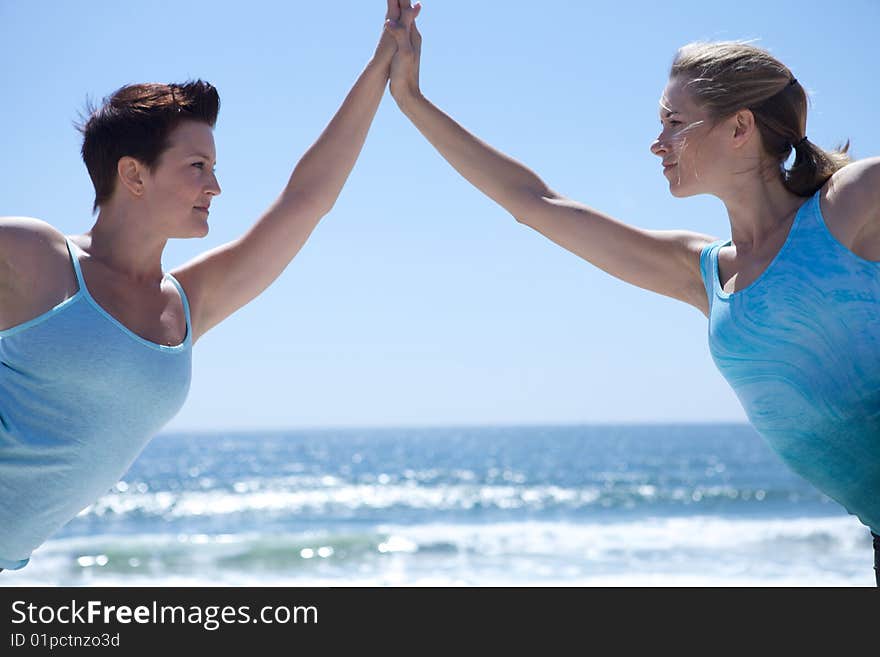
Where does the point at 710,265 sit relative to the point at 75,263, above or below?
below

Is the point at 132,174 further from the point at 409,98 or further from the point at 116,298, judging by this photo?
the point at 409,98

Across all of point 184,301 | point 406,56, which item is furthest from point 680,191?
point 184,301

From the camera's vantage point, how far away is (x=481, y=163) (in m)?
3.13

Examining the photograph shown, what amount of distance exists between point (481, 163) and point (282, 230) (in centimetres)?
70

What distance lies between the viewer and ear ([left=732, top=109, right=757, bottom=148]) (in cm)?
252

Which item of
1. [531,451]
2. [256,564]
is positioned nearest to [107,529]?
[256,564]

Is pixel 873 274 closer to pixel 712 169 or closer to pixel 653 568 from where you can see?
pixel 712 169

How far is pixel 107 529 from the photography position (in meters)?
17.5

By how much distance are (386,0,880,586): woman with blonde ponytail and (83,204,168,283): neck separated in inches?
48.2

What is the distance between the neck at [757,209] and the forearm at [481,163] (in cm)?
66

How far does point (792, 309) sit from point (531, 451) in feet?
148

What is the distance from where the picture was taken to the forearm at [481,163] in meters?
3.06

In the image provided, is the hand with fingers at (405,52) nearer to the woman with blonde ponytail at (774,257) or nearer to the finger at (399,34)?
the finger at (399,34)

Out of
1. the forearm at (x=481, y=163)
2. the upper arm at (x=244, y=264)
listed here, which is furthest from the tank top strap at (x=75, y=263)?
the forearm at (x=481, y=163)
